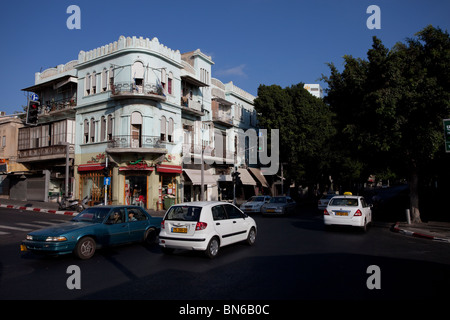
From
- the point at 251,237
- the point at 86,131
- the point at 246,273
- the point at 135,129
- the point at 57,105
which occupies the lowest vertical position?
the point at 246,273

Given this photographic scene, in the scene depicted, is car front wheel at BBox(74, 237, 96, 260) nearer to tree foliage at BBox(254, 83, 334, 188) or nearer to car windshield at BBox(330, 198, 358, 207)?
car windshield at BBox(330, 198, 358, 207)

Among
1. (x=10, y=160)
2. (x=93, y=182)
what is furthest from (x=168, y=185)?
(x=10, y=160)

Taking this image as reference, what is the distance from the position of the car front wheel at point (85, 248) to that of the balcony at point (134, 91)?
19.2 m

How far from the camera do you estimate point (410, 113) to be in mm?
15586

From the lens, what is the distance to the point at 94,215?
33.4 ft

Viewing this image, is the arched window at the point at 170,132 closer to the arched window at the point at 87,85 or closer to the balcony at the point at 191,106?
the balcony at the point at 191,106

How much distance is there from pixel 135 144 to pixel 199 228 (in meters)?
19.9

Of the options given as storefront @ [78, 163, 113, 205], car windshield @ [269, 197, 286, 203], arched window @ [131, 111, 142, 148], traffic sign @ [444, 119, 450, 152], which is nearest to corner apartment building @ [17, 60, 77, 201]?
storefront @ [78, 163, 113, 205]

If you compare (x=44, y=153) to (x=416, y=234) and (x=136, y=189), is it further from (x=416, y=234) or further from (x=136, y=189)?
(x=416, y=234)

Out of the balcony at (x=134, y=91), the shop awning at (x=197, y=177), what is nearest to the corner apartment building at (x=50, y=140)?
Answer: the balcony at (x=134, y=91)

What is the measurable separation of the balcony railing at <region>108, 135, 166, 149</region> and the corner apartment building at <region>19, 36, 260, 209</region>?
3.2 inches

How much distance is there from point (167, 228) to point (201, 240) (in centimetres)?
120

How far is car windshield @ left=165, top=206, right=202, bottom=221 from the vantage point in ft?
30.4
